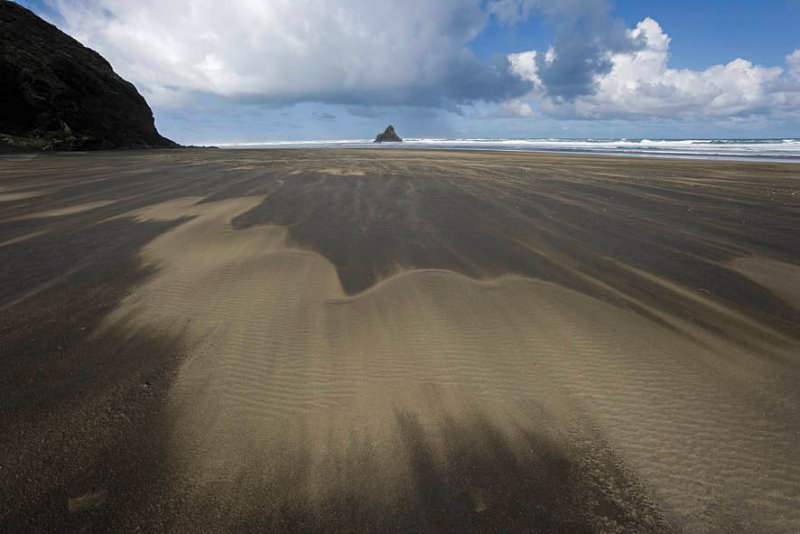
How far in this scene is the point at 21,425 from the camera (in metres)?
2.28

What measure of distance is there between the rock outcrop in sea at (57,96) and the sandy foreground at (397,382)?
3232cm

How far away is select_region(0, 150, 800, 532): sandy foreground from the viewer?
188 centimetres

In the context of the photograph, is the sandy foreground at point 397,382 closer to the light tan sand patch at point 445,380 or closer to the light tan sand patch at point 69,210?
the light tan sand patch at point 445,380

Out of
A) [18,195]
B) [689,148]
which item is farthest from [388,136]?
[18,195]

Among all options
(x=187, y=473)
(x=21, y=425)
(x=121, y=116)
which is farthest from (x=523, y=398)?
(x=121, y=116)

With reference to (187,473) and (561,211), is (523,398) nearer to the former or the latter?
(187,473)

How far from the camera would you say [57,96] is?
30406mm

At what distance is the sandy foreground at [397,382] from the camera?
73.8 inches

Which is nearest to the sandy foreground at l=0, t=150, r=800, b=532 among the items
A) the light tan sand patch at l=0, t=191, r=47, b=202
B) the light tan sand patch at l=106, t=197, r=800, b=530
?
the light tan sand patch at l=106, t=197, r=800, b=530

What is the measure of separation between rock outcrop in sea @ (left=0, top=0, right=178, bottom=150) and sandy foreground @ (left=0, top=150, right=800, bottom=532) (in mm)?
32317

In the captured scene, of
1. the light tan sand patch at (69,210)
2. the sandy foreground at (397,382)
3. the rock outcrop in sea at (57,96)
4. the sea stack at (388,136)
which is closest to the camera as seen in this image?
the sandy foreground at (397,382)

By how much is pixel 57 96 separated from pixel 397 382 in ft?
141

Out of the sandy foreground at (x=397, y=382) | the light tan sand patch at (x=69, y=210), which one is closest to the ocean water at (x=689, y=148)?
the sandy foreground at (x=397, y=382)

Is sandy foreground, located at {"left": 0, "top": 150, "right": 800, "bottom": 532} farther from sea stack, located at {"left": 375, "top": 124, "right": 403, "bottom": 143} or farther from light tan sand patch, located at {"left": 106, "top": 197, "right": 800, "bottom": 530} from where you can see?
sea stack, located at {"left": 375, "top": 124, "right": 403, "bottom": 143}
